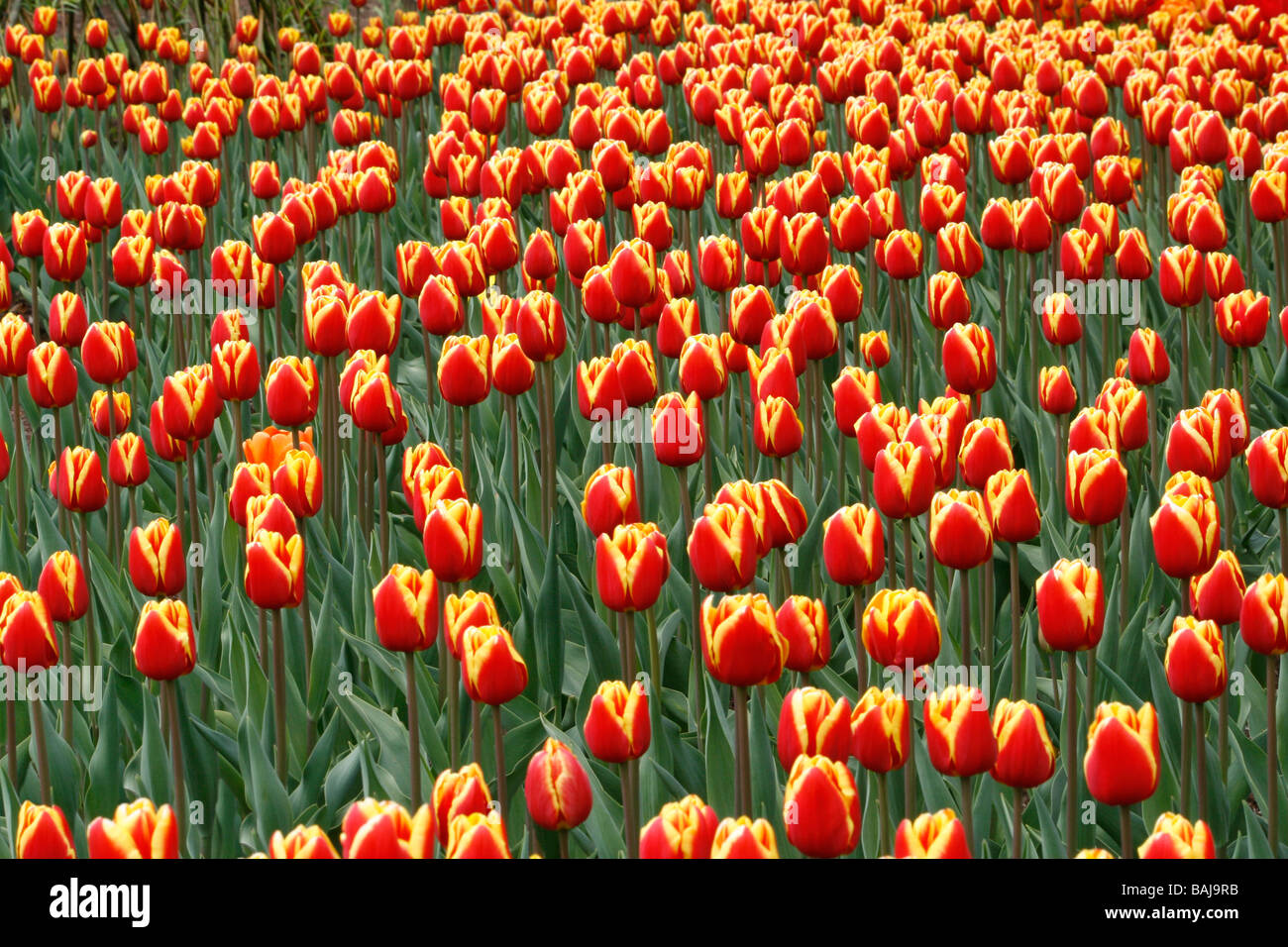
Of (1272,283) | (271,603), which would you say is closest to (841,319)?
(271,603)

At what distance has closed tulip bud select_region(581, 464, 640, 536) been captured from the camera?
2.89 m

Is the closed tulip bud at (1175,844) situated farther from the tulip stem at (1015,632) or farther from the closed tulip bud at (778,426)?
the closed tulip bud at (778,426)

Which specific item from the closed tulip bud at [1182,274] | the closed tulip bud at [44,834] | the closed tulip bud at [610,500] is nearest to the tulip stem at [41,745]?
the closed tulip bud at [44,834]

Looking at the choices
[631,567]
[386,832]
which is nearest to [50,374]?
[631,567]

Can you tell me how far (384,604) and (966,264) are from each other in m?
2.33

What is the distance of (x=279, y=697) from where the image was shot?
3020mm

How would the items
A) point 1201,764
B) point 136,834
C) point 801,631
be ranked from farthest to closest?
1. point 1201,764
2. point 801,631
3. point 136,834

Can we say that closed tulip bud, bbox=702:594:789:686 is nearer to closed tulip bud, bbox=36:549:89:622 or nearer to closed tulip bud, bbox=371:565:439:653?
closed tulip bud, bbox=371:565:439:653

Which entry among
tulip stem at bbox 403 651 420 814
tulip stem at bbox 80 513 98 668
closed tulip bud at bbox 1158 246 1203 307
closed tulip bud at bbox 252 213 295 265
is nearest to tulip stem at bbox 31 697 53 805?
tulip stem at bbox 80 513 98 668

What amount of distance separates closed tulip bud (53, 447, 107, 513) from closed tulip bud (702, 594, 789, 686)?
1.70 m

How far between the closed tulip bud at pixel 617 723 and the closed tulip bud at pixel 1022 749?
1.66 ft

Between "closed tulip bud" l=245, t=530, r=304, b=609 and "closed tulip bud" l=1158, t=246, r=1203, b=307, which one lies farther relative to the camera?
"closed tulip bud" l=1158, t=246, r=1203, b=307

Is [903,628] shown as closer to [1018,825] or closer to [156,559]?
→ [1018,825]

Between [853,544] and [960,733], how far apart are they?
A: 1.85ft
